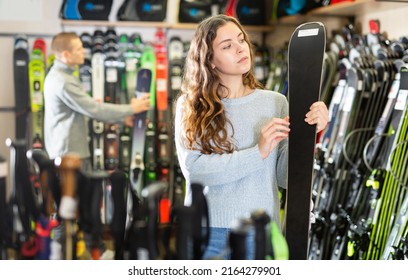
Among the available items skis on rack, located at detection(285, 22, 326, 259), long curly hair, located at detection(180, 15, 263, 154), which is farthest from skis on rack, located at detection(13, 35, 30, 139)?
skis on rack, located at detection(285, 22, 326, 259)

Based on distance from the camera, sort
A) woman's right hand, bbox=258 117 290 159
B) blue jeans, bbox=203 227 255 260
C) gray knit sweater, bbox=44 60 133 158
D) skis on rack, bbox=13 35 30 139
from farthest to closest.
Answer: skis on rack, bbox=13 35 30 139 → gray knit sweater, bbox=44 60 133 158 → woman's right hand, bbox=258 117 290 159 → blue jeans, bbox=203 227 255 260

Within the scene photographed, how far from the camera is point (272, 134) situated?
1391 mm

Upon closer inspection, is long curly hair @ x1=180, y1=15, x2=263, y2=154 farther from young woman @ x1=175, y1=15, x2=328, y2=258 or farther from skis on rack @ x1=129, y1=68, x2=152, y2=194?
skis on rack @ x1=129, y1=68, x2=152, y2=194

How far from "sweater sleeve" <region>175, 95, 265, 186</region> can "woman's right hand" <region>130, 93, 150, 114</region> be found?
85.7 inches

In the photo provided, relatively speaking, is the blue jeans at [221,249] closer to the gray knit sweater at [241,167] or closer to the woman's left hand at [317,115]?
the gray knit sweater at [241,167]

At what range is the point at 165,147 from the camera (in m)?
3.77

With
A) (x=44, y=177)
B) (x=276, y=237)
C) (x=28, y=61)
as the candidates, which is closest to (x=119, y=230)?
(x=44, y=177)

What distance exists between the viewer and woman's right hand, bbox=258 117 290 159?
139 cm

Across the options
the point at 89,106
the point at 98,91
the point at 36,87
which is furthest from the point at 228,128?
the point at 36,87

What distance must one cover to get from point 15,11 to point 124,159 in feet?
3.94

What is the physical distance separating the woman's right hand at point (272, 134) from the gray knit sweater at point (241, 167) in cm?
3

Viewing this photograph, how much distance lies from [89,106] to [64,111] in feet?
0.57

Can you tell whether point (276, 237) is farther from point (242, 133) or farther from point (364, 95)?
point (364, 95)

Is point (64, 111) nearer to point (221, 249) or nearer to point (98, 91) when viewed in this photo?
point (98, 91)
